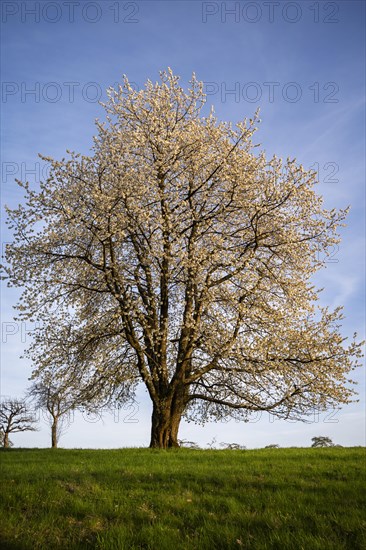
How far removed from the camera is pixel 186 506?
9.76 metres

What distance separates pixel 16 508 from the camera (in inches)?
390

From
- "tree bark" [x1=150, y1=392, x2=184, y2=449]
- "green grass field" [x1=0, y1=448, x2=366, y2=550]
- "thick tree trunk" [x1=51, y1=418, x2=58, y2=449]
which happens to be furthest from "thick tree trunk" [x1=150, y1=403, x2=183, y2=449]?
"thick tree trunk" [x1=51, y1=418, x2=58, y2=449]

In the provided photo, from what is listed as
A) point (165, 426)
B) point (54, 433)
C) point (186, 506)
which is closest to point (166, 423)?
point (165, 426)

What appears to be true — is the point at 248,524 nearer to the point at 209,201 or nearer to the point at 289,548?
the point at 289,548

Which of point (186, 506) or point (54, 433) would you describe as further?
point (54, 433)

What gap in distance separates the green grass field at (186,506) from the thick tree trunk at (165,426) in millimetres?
6316

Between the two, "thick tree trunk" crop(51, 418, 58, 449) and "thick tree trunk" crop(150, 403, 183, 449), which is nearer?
"thick tree trunk" crop(150, 403, 183, 449)

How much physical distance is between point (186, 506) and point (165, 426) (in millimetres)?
12222

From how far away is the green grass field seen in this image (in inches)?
311

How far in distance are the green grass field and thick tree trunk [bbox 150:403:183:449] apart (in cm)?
632

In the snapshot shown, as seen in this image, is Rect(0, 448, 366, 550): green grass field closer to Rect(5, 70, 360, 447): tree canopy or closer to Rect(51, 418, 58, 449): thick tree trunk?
Rect(5, 70, 360, 447): tree canopy

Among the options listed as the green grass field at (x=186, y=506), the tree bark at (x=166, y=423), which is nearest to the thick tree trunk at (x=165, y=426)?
the tree bark at (x=166, y=423)

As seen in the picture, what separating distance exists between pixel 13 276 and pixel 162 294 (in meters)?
6.71

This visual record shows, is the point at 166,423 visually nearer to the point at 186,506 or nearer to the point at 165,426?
the point at 165,426
